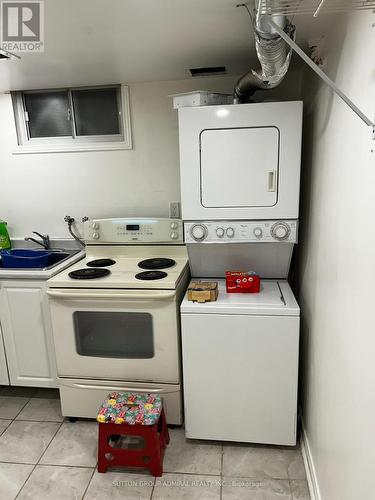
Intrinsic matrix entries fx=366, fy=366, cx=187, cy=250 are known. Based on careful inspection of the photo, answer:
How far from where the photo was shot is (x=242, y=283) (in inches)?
81.0

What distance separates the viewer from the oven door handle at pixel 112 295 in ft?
6.58

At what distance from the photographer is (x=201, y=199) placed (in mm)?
1987

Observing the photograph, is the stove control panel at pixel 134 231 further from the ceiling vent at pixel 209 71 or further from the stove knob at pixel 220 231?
Answer: the ceiling vent at pixel 209 71

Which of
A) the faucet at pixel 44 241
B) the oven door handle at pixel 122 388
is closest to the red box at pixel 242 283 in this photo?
the oven door handle at pixel 122 388

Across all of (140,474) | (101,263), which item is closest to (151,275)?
(101,263)

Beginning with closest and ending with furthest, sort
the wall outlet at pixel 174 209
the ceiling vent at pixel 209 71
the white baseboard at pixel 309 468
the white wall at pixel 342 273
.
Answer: the white wall at pixel 342 273 < the white baseboard at pixel 309 468 < the ceiling vent at pixel 209 71 < the wall outlet at pixel 174 209

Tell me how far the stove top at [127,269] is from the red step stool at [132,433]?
2.13ft

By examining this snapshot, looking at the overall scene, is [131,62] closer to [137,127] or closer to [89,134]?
[137,127]

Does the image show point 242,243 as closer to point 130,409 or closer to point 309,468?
point 130,409

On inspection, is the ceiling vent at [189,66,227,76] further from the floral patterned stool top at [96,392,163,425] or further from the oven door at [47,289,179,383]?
the floral patterned stool top at [96,392,163,425]

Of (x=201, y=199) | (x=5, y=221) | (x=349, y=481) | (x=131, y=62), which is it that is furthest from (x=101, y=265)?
(x=349, y=481)

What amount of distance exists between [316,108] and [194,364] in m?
1.47

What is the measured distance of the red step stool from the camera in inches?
73.7

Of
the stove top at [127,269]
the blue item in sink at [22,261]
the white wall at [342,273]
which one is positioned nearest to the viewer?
the white wall at [342,273]
